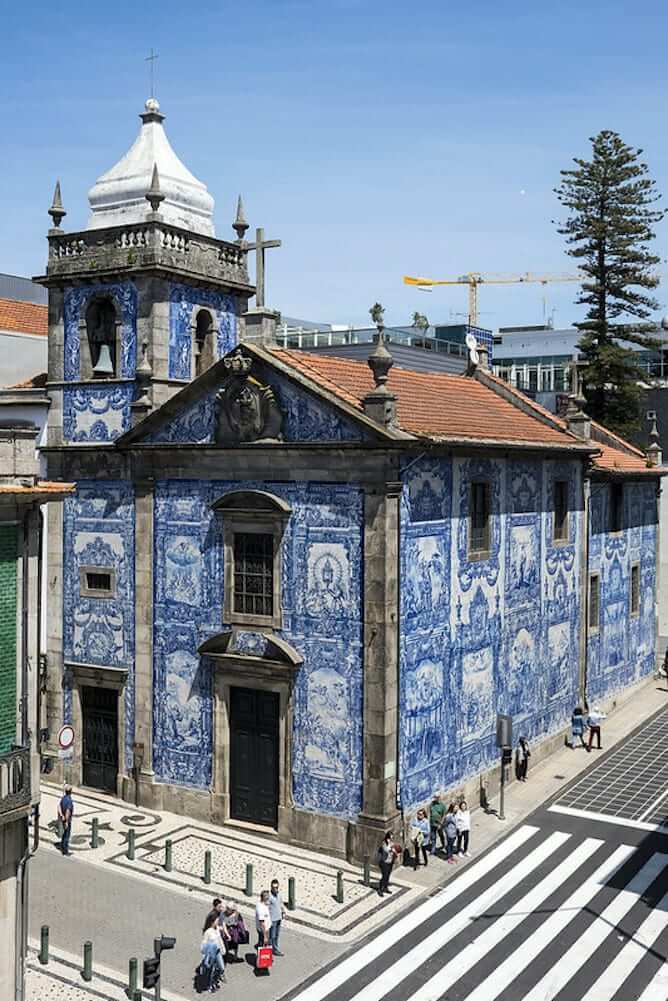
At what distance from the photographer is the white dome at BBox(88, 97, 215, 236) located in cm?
2806

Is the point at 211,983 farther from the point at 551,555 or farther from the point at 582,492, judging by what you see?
the point at 582,492

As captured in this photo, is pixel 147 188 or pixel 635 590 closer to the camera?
pixel 147 188

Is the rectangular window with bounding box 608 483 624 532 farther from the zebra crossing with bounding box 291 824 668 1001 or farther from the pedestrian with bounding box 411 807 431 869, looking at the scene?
the pedestrian with bounding box 411 807 431 869

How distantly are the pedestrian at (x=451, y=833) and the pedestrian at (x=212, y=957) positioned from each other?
666cm

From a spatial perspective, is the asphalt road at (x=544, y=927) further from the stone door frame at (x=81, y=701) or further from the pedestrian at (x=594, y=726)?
the stone door frame at (x=81, y=701)

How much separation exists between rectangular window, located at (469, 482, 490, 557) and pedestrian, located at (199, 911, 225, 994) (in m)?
11.3

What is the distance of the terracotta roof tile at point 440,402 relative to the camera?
24203mm

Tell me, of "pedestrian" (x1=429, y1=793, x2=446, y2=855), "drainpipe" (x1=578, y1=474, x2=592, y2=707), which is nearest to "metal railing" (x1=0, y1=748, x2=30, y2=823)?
"pedestrian" (x1=429, y1=793, x2=446, y2=855)

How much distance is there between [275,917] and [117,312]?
15.5 m

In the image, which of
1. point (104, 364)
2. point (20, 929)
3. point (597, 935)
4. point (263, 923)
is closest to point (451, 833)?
point (597, 935)

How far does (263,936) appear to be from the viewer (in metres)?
18.3

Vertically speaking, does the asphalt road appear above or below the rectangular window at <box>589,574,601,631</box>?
below

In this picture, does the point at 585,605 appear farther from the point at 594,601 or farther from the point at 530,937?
the point at 530,937

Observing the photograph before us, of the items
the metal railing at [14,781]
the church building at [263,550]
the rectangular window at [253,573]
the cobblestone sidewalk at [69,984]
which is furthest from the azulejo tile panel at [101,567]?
the metal railing at [14,781]
